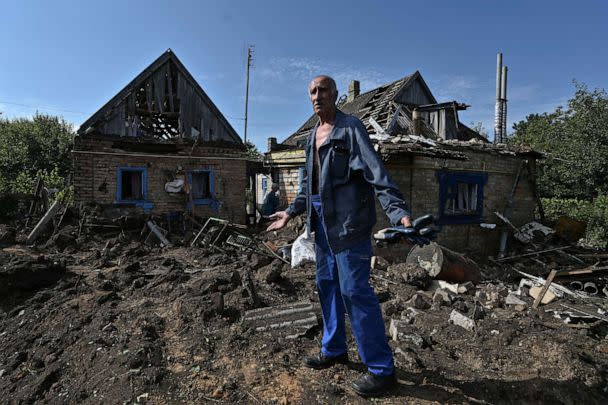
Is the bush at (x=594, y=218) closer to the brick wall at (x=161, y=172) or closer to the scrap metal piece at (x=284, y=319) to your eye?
the brick wall at (x=161, y=172)

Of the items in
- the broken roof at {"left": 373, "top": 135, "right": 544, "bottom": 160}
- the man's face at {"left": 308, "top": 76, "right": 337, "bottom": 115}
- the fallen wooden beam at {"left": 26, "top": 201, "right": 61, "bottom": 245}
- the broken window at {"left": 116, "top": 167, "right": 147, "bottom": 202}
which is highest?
the broken roof at {"left": 373, "top": 135, "right": 544, "bottom": 160}

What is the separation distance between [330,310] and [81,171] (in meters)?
10.2

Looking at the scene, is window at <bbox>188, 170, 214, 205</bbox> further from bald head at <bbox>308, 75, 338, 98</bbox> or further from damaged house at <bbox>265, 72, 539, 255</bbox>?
bald head at <bbox>308, 75, 338, 98</bbox>

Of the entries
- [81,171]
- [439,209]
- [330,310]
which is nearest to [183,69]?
[81,171]

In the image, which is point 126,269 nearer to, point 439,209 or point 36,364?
point 36,364

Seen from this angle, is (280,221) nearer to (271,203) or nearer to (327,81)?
(327,81)

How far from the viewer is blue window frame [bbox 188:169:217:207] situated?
39.1 ft

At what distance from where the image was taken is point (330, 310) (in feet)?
8.82

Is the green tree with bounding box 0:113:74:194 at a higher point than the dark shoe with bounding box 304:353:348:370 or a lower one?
higher

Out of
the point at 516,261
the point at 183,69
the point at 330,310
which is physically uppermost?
the point at 183,69

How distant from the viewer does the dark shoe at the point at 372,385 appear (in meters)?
2.30

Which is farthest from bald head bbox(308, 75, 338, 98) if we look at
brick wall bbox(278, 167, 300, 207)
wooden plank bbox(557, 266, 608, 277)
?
brick wall bbox(278, 167, 300, 207)

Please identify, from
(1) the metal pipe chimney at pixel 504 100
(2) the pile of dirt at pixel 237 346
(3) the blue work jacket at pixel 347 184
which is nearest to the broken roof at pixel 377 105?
(1) the metal pipe chimney at pixel 504 100

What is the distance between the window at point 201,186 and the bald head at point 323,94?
993cm
